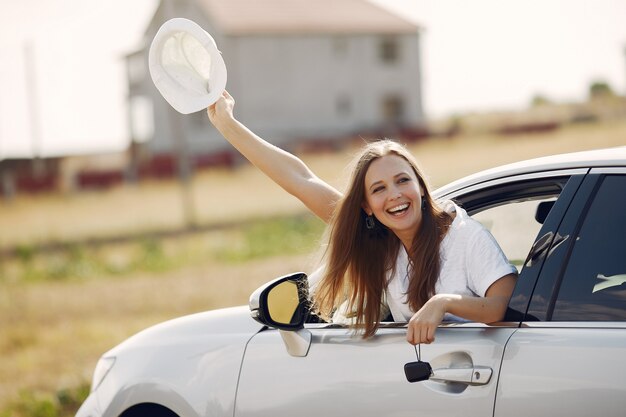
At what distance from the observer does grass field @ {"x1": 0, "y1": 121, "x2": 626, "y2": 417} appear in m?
11.3

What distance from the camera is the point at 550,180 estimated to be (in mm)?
3691

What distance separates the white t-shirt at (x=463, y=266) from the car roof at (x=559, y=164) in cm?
14

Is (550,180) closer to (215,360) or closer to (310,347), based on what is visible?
(310,347)

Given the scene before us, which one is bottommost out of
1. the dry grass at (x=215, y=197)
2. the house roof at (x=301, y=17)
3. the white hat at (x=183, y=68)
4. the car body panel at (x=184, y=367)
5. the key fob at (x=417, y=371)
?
the dry grass at (x=215, y=197)

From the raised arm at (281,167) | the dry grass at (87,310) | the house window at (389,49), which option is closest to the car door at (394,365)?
the raised arm at (281,167)

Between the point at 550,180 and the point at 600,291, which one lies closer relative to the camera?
the point at 600,291

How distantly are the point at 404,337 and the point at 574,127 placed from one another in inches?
1337

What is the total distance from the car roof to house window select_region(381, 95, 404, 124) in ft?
142

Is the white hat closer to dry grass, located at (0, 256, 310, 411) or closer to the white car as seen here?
the white car

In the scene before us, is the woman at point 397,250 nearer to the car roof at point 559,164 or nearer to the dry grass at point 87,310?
the car roof at point 559,164

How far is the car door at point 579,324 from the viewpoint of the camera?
125 inches

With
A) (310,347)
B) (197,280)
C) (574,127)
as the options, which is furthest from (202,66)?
(574,127)

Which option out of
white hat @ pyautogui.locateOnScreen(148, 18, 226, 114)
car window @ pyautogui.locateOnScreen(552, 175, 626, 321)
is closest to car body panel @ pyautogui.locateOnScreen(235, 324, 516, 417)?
car window @ pyautogui.locateOnScreen(552, 175, 626, 321)

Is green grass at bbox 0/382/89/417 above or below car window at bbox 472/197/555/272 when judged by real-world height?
below
